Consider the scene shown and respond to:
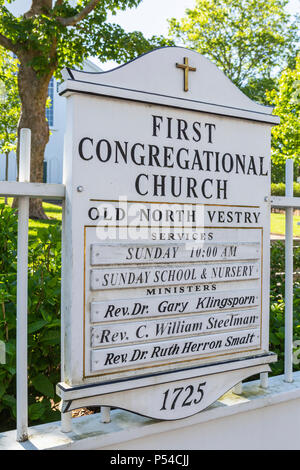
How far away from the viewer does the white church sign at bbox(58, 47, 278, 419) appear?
1.64m

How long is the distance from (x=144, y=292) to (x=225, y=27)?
23.0m

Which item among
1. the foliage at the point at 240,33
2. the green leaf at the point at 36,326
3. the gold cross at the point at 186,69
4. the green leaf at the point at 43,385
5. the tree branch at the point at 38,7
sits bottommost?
the green leaf at the point at 43,385

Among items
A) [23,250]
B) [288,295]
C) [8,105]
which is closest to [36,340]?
[23,250]

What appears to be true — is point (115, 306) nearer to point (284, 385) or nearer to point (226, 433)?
point (226, 433)

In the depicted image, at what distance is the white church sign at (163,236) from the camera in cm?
164

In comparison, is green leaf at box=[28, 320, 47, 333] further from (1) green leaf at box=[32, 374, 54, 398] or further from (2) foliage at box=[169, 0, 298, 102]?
(2) foliage at box=[169, 0, 298, 102]

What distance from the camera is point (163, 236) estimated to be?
1.81m

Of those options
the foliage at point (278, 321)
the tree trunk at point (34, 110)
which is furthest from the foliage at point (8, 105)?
the foliage at point (278, 321)

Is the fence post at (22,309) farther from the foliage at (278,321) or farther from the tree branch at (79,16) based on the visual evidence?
the tree branch at (79,16)

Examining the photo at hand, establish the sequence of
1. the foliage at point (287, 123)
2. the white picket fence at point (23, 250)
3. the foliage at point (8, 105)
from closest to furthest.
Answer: the white picket fence at point (23, 250) < the foliage at point (287, 123) < the foliage at point (8, 105)

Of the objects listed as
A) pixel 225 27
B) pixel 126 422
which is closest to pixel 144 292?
pixel 126 422

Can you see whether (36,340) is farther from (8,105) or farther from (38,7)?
(8,105)

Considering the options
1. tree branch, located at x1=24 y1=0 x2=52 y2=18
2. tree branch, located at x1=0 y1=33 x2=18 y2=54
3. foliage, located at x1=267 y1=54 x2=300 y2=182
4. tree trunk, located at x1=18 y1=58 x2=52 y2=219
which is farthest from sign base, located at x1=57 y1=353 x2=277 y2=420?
foliage, located at x1=267 y1=54 x2=300 y2=182

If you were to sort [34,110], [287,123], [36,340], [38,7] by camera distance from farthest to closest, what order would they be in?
[287,123]
[34,110]
[38,7]
[36,340]
